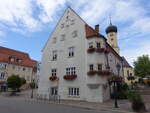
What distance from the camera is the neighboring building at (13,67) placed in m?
45.0

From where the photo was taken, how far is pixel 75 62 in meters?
24.1

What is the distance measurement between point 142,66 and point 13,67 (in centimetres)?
4453

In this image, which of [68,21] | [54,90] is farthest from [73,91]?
[68,21]

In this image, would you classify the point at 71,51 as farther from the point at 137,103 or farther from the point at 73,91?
the point at 137,103

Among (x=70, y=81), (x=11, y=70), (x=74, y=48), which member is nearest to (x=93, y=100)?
(x=70, y=81)

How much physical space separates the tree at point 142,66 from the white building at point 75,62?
26.3m

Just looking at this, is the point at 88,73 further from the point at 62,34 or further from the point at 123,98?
the point at 62,34

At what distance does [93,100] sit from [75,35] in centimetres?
1197

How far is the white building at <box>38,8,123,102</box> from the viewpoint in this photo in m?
21.4

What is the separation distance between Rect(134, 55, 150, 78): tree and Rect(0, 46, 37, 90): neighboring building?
127ft

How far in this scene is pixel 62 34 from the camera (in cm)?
2750

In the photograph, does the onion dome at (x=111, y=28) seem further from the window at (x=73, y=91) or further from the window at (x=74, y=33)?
the window at (x=73, y=91)

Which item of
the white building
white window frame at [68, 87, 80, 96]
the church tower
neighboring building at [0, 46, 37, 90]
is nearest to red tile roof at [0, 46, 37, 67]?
neighboring building at [0, 46, 37, 90]

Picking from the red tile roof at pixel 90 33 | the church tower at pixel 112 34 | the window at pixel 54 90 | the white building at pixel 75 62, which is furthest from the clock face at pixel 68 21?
the church tower at pixel 112 34
